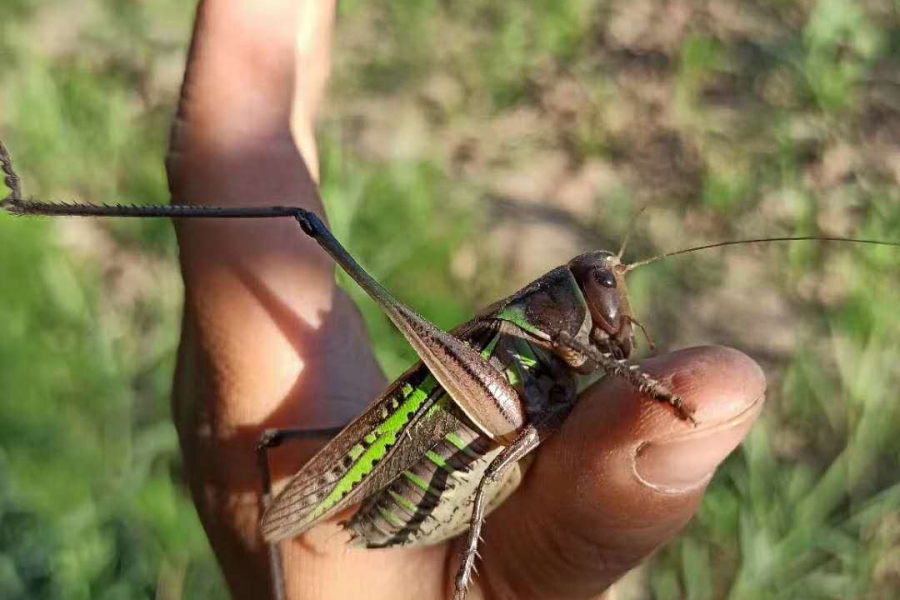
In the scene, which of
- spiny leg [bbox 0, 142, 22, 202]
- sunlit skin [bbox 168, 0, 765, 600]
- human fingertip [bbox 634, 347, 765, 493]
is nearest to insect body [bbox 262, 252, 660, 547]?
sunlit skin [bbox 168, 0, 765, 600]

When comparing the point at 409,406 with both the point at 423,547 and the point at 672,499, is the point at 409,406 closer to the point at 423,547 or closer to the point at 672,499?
the point at 423,547

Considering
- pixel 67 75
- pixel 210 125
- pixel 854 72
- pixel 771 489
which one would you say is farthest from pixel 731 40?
pixel 67 75

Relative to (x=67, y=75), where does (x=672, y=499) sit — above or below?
below

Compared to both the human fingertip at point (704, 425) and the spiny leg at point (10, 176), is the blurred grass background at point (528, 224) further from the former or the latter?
the human fingertip at point (704, 425)

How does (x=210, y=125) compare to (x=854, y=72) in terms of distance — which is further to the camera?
(x=854, y=72)

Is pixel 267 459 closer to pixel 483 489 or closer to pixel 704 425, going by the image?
pixel 483 489

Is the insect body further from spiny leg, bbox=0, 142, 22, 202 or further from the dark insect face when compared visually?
spiny leg, bbox=0, 142, 22, 202
